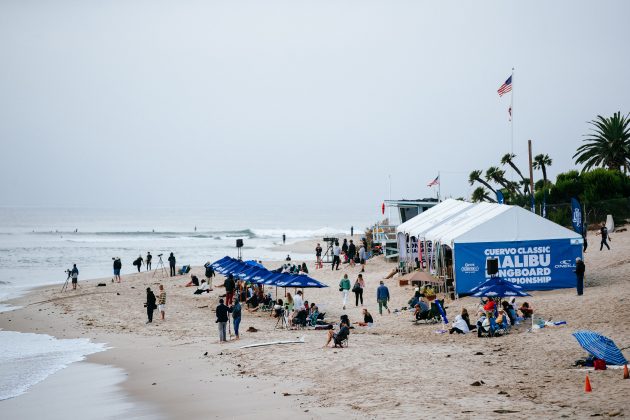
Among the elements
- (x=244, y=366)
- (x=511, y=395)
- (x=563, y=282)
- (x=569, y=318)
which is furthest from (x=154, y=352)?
(x=563, y=282)

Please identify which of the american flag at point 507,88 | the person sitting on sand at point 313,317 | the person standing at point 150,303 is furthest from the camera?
the american flag at point 507,88

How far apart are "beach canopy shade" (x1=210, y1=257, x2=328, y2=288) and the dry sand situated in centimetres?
151

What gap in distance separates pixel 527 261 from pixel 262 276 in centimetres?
941

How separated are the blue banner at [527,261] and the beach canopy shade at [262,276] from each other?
5.16 metres

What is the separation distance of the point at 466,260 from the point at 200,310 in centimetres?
1087

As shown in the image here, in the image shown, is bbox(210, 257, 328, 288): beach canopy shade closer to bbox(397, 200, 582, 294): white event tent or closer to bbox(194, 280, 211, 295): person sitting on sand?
bbox(194, 280, 211, 295): person sitting on sand

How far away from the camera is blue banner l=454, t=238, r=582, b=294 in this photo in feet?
75.1

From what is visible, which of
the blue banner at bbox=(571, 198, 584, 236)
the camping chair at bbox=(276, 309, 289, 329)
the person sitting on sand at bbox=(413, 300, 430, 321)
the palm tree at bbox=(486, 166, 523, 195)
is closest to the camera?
the person sitting on sand at bbox=(413, 300, 430, 321)

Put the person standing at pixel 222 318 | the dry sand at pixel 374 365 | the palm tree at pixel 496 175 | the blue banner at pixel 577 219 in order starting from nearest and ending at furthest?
the dry sand at pixel 374 365 < the person standing at pixel 222 318 < the blue banner at pixel 577 219 < the palm tree at pixel 496 175

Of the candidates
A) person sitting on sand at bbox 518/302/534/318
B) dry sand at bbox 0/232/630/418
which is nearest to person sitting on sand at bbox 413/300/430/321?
dry sand at bbox 0/232/630/418

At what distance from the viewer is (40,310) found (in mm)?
27578

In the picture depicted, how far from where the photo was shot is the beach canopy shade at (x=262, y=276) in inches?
860

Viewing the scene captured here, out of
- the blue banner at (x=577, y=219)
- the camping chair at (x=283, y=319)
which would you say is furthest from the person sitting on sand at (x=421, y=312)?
the blue banner at (x=577, y=219)

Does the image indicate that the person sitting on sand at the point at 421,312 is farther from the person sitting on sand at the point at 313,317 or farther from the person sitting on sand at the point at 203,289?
the person sitting on sand at the point at 203,289
